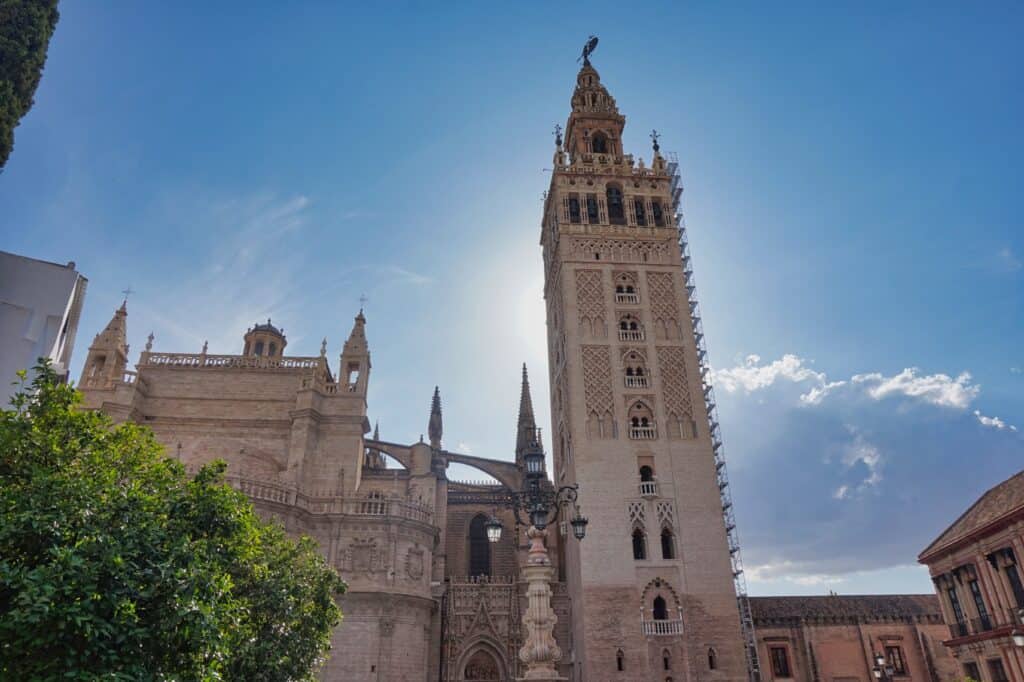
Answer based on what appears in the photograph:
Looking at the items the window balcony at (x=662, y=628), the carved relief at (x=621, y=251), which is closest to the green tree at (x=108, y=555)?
the window balcony at (x=662, y=628)

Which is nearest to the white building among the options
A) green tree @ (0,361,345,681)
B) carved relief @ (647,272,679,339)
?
green tree @ (0,361,345,681)

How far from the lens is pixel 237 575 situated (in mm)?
15430

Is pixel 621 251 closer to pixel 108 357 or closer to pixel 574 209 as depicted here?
pixel 574 209

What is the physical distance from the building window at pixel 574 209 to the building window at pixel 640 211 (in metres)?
3.27

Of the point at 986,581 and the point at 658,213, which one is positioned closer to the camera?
the point at 986,581

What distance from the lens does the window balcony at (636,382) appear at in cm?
3488

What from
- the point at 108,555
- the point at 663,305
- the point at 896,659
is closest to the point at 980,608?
the point at 896,659

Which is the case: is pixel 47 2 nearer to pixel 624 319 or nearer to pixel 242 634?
pixel 242 634

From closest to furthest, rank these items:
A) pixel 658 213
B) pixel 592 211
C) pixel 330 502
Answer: pixel 330 502 → pixel 592 211 → pixel 658 213

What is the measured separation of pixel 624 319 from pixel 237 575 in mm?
25284

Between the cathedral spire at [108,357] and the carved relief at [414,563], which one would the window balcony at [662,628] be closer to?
the carved relief at [414,563]

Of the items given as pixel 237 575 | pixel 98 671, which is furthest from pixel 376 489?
pixel 98 671

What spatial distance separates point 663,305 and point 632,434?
7.55m

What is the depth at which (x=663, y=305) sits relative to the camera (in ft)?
121
